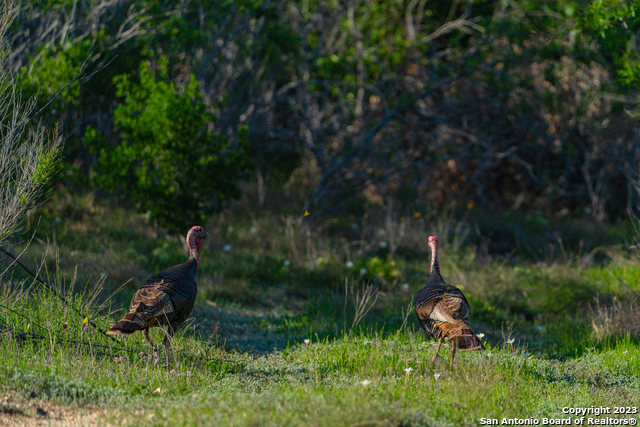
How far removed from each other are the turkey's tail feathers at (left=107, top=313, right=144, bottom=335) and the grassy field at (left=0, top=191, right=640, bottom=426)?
426mm

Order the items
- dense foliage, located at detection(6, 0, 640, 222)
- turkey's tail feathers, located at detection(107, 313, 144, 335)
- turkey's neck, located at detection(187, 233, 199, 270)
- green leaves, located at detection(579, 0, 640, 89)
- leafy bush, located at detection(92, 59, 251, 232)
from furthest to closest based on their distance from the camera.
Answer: dense foliage, located at detection(6, 0, 640, 222)
leafy bush, located at detection(92, 59, 251, 232)
green leaves, located at detection(579, 0, 640, 89)
turkey's neck, located at detection(187, 233, 199, 270)
turkey's tail feathers, located at detection(107, 313, 144, 335)

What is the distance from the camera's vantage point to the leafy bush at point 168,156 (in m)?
8.16

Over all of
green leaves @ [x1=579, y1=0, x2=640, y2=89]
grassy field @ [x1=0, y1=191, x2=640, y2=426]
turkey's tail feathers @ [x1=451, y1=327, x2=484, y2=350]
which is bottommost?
grassy field @ [x1=0, y1=191, x2=640, y2=426]

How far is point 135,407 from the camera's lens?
442 centimetres

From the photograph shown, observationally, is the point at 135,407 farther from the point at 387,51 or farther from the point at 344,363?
the point at 387,51

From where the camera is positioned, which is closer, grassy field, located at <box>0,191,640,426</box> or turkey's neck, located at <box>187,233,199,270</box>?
grassy field, located at <box>0,191,640,426</box>

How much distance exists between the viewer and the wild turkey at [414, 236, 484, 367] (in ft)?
16.0

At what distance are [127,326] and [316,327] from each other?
2.74 meters

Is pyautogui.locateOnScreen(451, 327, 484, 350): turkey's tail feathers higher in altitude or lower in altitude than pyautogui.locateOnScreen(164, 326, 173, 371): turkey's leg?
higher

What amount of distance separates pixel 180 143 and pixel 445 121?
6.38 metres

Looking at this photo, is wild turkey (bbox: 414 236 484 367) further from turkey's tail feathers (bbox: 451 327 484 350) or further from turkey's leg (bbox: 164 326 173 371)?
turkey's leg (bbox: 164 326 173 371)

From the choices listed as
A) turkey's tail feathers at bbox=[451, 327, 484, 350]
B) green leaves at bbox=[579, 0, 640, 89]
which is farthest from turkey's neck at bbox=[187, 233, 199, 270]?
green leaves at bbox=[579, 0, 640, 89]

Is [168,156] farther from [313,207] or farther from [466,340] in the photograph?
[466,340]

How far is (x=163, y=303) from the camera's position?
5137mm
